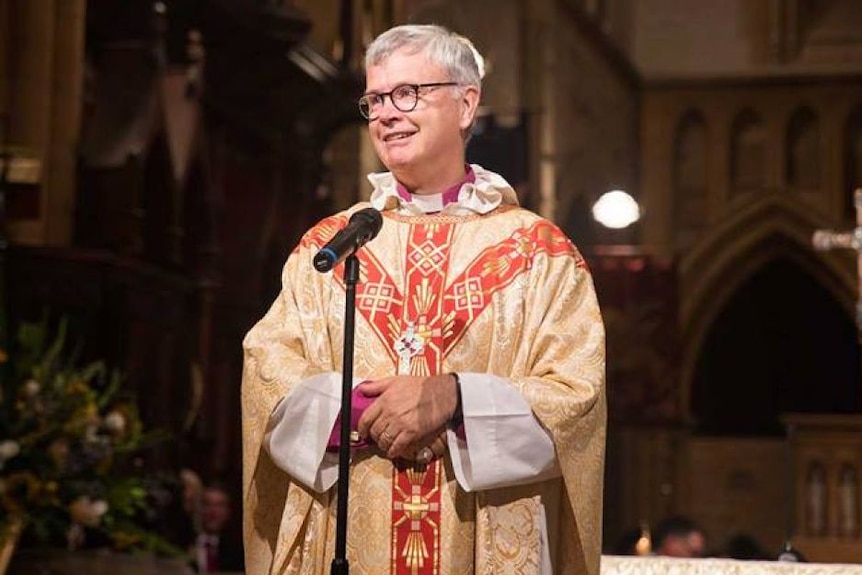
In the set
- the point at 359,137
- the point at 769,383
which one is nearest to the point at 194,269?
the point at 359,137

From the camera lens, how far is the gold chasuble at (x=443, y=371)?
3.17 meters

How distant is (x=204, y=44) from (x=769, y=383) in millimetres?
12818

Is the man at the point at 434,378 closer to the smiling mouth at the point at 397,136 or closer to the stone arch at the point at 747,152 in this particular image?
the smiling mouth at the point at 397,136

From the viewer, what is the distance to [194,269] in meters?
9.69

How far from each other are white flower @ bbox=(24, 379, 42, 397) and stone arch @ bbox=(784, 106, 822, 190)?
17604 mm

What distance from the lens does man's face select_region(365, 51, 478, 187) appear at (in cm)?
326

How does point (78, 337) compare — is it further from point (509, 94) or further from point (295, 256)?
point (509, 94)

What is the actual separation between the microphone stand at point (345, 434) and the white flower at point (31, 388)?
277 cm

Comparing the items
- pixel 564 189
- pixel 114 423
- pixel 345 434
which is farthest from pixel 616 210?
pixel 345 434

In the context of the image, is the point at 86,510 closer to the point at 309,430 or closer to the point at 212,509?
the point at 309,430

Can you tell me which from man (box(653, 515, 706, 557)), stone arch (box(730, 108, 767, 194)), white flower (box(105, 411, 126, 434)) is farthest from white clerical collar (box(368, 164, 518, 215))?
stone arch (box(730, 108, 767, 194))

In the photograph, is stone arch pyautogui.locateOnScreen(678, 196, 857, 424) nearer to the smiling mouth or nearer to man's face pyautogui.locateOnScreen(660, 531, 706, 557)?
man's face pyautogui.locateOnScreen(660, 531, 706, 557)

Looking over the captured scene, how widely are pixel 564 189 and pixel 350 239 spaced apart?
1530 centimetres

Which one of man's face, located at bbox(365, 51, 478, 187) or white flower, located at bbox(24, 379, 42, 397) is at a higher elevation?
man's face, located at bbox(365, 51, 478, 187)
